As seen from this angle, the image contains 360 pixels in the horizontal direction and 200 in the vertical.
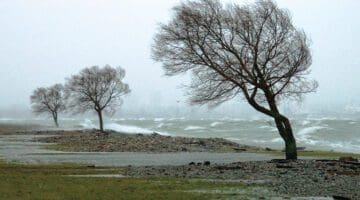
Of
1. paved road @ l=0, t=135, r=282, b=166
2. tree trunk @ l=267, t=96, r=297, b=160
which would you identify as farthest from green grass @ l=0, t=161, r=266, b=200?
tree trunk @ l=267, t=96, r=297, b=160

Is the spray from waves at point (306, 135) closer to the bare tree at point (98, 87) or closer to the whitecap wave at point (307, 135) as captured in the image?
the whitecap wave at point (307, 135)

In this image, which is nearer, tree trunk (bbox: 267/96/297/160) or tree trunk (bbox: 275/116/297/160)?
tree trunk (bbox: 267/96/297/160)

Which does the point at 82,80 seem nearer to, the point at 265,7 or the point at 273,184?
the point at 265,7

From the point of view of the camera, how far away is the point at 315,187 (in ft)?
67.5

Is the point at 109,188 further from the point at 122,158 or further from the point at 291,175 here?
the point at 122,158

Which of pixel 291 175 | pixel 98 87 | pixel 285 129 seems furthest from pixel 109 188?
pixel 98 87

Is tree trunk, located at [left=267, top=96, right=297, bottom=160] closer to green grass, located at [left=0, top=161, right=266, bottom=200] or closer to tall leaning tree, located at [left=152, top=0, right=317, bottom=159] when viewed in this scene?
tall leaning tree, located at [left=152, top=0, right=317, bottom=159]

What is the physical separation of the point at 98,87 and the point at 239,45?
57.1 meters

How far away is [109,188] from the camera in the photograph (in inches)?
766

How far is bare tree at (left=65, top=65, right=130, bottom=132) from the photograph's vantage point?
8512cm

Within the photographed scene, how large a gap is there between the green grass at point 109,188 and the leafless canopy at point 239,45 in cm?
973

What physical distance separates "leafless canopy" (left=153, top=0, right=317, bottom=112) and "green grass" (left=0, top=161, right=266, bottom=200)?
9.73 metres

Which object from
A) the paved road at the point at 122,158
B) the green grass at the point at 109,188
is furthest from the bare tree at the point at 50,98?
the green grass at the point at 109,188

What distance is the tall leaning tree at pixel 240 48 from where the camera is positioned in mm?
30500
